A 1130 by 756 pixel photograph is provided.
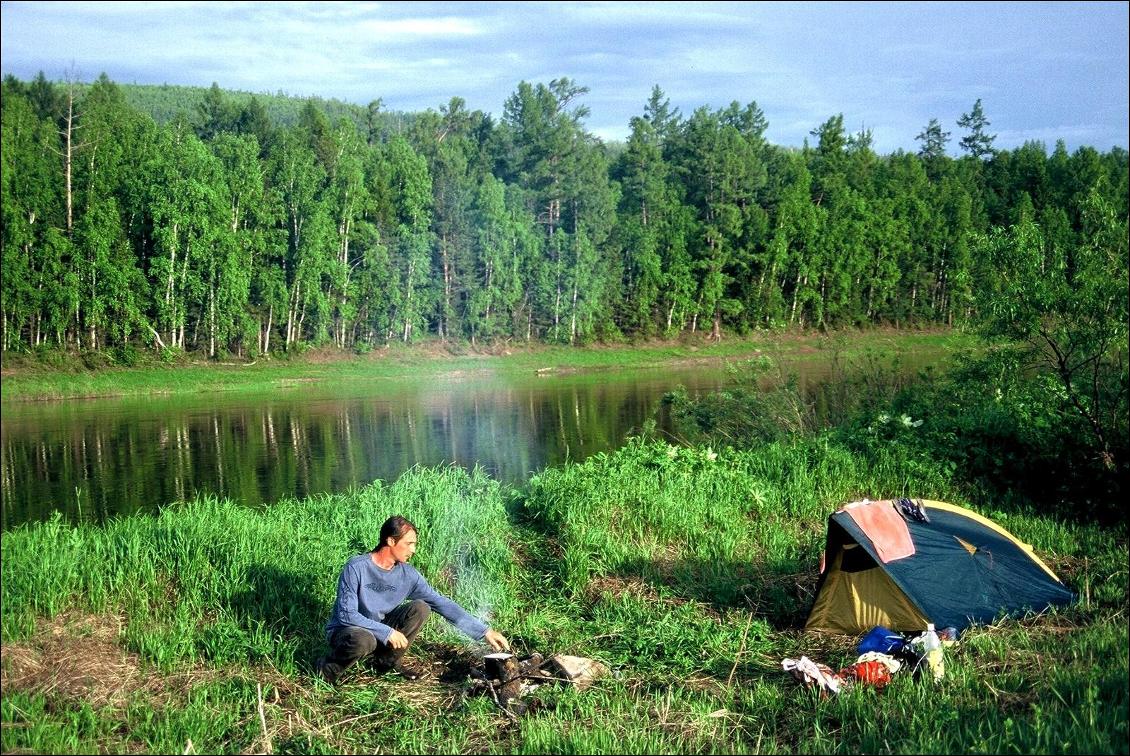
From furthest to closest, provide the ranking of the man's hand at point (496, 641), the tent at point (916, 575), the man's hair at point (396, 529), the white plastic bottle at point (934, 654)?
the tent at point (916, 575) → the man's hair at point (396, 529) → the man's hand at point (496, 641) → the white plastic bottle at point (934, 654)

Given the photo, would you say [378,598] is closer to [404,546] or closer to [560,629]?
[404,546]

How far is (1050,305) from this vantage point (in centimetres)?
1033

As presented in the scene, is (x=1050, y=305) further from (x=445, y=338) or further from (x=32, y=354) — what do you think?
(x=445, y=338)

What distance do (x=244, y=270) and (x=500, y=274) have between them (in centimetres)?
1256

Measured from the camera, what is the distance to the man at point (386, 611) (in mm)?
6793

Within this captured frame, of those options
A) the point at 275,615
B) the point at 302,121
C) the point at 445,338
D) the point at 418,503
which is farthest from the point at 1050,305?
the point at 302,121

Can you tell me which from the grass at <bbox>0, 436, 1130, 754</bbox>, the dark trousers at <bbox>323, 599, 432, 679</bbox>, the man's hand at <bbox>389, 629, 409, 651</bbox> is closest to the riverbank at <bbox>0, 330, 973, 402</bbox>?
the grass at <bbox>0, 436, 1130, 754</bbox>

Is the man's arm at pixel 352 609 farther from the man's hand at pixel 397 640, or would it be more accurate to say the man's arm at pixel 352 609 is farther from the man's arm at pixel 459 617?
the man's arm at pixel 459 617

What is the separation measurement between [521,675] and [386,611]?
43.6 inches

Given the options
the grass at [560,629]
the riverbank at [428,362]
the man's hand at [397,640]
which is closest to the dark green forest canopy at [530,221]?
the riverbank at [428,362]

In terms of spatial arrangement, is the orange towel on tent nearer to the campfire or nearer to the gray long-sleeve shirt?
the campfire

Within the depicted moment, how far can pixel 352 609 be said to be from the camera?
680 centimetres

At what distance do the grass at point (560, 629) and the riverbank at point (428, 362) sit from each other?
262 cm

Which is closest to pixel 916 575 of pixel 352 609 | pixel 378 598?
pixel 378 598
